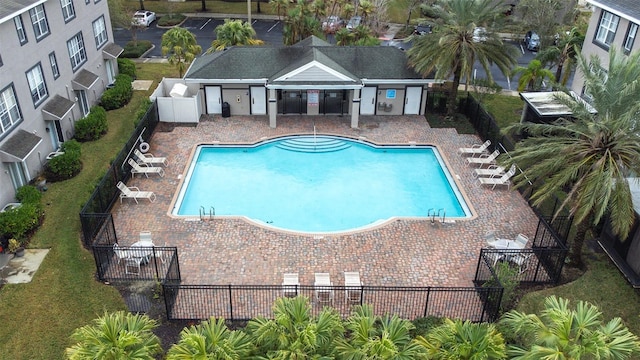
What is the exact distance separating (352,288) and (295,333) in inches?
229

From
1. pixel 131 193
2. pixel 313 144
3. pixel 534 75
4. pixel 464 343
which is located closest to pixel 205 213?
pixel 131 193

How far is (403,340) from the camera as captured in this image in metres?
10.8

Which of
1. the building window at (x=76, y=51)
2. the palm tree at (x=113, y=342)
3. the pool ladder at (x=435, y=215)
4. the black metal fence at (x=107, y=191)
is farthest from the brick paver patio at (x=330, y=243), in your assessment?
the building window at (x=76, y=51)

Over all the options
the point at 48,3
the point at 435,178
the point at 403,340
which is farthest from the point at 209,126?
the point at 403,340

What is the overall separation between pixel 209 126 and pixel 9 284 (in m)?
14.8

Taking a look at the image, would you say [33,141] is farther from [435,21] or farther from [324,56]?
[435,21]

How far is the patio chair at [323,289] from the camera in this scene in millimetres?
16161

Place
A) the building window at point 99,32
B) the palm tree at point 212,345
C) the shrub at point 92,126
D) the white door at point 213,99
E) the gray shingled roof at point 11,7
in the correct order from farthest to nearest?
the building window at point 99,32
the white door at point 213,99
the shrub at point 92,126
the gray shingled roof at point 11,7
the palm tree at point 212,345

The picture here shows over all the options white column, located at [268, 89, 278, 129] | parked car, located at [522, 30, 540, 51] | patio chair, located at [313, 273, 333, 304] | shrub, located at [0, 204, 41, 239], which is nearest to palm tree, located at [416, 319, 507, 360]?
patio chair, located at [313, 273, 333, 304]

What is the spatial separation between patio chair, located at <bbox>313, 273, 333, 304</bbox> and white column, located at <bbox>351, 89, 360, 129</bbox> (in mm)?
14344

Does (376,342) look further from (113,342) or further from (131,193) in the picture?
(131,193)

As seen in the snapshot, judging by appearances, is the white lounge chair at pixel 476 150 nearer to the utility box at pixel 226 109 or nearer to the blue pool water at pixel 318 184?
the blue pool water at pixel 318 184

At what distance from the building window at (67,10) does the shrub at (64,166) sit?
8.28 m

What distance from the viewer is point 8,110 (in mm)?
21312
